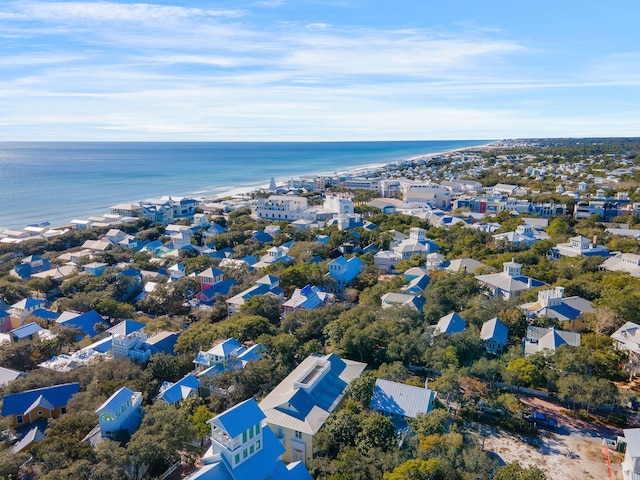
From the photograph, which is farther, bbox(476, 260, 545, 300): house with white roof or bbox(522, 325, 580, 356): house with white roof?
bbox(476, 260, 545, 300): house with white roof

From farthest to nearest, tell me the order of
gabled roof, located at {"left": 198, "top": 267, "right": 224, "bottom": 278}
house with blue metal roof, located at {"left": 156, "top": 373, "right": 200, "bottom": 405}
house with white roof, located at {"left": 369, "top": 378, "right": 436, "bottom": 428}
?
1. gabled roof, located at {"left": 198, "top": 267, "right": 224, "bottom": 278}
2. house with blue metal roof, located at {"left": 156, "top": 373, "right": 200, "bottom": 405}
3. house with white roof, located at {"left": 369, "top": 378, "right": 436, "bottom": 428}

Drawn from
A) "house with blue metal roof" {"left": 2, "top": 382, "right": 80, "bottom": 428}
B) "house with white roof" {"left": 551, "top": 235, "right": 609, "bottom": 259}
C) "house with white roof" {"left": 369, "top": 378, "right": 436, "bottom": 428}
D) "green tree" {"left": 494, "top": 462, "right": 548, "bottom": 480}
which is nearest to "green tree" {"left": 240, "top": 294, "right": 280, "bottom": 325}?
"house with white roof" {"left": 369, "top": 378, "right": 436, "bottom": 428}

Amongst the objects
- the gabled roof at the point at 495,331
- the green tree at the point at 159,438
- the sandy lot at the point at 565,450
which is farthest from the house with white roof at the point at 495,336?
the green tree at the point at 159,438

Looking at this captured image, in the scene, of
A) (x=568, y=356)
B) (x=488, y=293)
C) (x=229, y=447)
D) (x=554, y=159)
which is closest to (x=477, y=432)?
(x=568, y=356)

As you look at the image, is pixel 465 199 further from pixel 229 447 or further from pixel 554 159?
pixel 554 159

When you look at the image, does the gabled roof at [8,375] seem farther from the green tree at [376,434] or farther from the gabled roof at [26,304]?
the green tree at [376,434]

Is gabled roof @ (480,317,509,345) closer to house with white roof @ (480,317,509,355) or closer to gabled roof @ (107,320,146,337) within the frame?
house with white roof @ (480,317,509,355)
